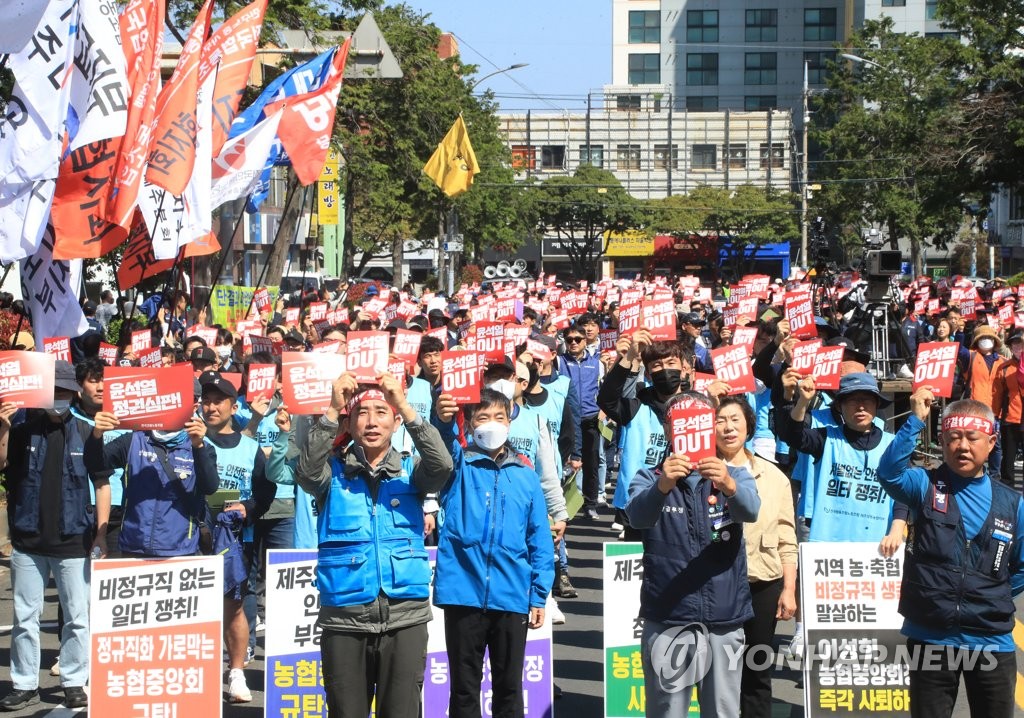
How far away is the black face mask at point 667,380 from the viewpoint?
7973 millimetres

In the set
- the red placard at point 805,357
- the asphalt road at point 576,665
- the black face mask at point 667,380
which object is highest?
the red placard at point 805,357

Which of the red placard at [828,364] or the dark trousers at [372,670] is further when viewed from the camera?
the red placard at [828,364]

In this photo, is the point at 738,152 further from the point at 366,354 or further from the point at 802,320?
the point at 366,354

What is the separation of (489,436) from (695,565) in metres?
1.17

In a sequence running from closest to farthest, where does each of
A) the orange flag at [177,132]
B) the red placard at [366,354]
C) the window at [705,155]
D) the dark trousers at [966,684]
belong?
the dark trousers at [966,684] → the red placard at [366,354] → the orange flag at [177,132] → the window at [705,155]

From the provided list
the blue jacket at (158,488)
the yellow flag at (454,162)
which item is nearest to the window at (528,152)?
the yellow flag at (454,162)

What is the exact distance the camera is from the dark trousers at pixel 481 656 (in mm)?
6367

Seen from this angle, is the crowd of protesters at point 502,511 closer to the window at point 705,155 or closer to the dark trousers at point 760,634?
the dark trousers at point 760,634

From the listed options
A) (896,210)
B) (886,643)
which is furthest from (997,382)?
(896,210)

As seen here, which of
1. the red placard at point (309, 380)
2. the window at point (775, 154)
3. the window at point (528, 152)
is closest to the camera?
the red placard at point (309, 380)

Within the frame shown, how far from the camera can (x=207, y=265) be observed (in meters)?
27.8

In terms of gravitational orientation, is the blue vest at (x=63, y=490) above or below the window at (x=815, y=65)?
below

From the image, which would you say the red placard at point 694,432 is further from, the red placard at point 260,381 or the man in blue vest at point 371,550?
the red placard at point 260,381

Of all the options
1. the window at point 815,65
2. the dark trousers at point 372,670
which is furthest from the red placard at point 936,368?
the window at point 815,65
